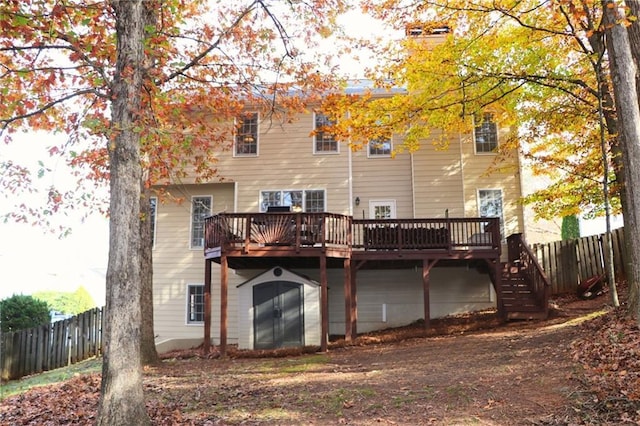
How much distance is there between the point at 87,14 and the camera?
809 centimetres

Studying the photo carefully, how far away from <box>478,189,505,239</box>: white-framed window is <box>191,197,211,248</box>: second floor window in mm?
9501

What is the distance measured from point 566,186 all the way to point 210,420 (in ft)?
42.1

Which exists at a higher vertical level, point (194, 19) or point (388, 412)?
point (194, 19)

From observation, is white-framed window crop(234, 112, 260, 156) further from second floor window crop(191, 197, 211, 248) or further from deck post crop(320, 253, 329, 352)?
deck post crop(320, 253, 329, 352)

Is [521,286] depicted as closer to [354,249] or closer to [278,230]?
[354,249]

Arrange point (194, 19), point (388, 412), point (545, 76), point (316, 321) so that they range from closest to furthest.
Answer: point (388, 412) → point (545, 76) → point (194, 19) → point (316, 321)

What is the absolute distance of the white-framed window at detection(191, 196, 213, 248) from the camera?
17.4 m

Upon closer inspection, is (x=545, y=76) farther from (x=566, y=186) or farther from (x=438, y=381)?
(x=438, y=381)

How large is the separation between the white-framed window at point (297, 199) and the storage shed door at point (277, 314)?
3.31 meters

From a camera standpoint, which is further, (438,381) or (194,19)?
(194,19)

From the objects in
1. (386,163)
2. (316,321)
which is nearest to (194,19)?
(386,163)

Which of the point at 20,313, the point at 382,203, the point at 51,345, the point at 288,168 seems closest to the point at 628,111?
the point at 382,203

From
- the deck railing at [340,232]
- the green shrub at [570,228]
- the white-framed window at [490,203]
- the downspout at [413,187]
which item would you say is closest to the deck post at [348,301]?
the deck railing at [340,232]

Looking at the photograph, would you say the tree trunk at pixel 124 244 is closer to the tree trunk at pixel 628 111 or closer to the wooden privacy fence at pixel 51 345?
the tree trunk at pixel 628 111
